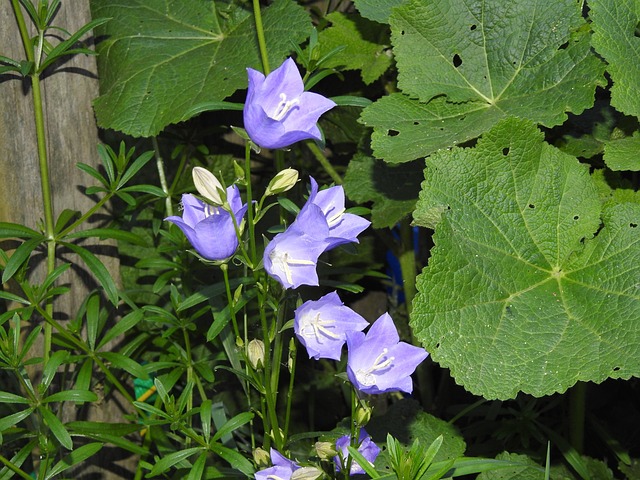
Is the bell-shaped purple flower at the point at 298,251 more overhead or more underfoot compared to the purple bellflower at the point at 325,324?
more overhead

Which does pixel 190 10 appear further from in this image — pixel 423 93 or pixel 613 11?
pixel 613 11

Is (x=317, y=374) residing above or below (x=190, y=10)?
below

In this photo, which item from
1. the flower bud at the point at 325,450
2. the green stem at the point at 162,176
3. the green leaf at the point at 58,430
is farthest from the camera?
the green stem at the point at 162,176

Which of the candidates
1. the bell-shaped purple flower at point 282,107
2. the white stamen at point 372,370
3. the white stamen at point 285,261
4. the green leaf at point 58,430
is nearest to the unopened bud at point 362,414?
the white stamen at point 372,370

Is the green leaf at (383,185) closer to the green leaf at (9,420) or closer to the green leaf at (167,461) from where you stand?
the green leaf at (167,461)

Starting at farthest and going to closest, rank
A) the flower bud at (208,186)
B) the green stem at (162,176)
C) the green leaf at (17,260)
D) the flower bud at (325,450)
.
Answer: the green stem at (162,176), the green leaf at (17,260), the flower bud at (325,450), the flower bud at (208,186)

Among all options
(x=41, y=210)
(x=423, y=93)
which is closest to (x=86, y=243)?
(x=41, y=210)

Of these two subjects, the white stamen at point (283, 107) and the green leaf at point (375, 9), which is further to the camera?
the green leaf at point (375, 9)
